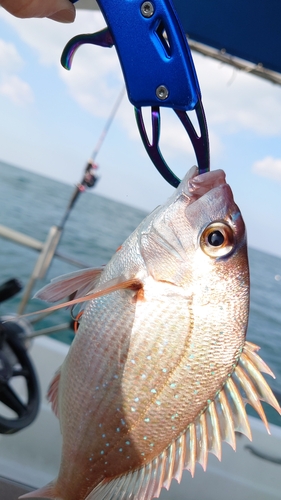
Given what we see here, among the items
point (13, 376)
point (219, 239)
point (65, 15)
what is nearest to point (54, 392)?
point (219, 239)

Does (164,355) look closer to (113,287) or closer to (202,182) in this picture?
(113,287)

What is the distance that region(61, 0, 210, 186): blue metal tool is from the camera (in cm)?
71

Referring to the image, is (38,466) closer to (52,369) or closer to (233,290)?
(52,369)

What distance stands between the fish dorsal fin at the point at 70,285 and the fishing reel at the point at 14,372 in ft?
3.14

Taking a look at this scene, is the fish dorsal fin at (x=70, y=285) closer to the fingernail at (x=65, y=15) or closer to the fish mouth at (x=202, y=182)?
the fish mouth at (x=202, y=182)

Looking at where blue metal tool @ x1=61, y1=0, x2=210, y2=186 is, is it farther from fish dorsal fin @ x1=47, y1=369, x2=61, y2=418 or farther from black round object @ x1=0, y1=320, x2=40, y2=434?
black round object @ x1=0, y1=320, x2=40, y2=434

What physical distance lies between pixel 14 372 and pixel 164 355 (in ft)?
4.66

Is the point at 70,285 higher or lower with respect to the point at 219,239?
lower

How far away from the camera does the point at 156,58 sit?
734 millimetres

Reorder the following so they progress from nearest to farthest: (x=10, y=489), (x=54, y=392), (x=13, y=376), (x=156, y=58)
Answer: (x=156, y=58), (x=54, y=392), (x=13, y=376), (x=10, y=489)

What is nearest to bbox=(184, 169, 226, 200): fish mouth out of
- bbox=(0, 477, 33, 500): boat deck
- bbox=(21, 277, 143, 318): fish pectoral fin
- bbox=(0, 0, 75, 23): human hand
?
bbox=(21, 277, 143, 318): fish pectoral fin

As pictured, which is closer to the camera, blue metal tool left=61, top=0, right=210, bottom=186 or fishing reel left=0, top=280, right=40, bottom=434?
blue metal tool left=61, top=0, right=210, bottom=186

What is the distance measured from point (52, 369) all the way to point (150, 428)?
80.0 inches

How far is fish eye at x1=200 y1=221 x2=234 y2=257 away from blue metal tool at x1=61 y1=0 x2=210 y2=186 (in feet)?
0.62
